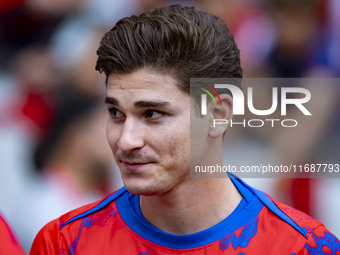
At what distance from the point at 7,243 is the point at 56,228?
0.46 meters

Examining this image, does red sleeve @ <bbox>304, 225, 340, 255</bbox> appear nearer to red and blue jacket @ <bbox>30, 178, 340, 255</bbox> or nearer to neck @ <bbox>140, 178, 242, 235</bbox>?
red and blue jacket @ <bbox>30, 178, 340, 255</bbox>

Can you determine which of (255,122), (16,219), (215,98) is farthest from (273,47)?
(16,219)

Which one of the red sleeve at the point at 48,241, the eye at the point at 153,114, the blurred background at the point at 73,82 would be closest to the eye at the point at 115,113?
the eye at the point at 153,114

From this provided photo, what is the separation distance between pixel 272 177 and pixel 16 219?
5.97ft

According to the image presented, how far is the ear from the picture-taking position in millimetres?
2176

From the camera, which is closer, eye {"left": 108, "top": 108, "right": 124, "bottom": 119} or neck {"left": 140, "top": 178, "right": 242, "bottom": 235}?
eye {"left": 108, "top": 108, "right": 124, "bottom": 119}

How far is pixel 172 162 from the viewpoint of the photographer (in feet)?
6.75

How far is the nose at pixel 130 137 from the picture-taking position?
196 centimetres

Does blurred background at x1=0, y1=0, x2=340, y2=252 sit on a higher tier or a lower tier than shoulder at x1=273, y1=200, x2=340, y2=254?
higher

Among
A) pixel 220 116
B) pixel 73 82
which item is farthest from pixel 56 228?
pixel 73 82

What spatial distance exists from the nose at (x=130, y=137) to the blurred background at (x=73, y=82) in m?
1.66

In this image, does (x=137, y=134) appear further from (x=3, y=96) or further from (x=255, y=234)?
(x=3, y=96)

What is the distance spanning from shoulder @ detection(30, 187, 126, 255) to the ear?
568 mm

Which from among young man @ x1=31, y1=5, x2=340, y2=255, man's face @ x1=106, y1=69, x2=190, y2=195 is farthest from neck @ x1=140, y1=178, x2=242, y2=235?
man's face @ x1=106, y1=69, x2=190, y2=195
